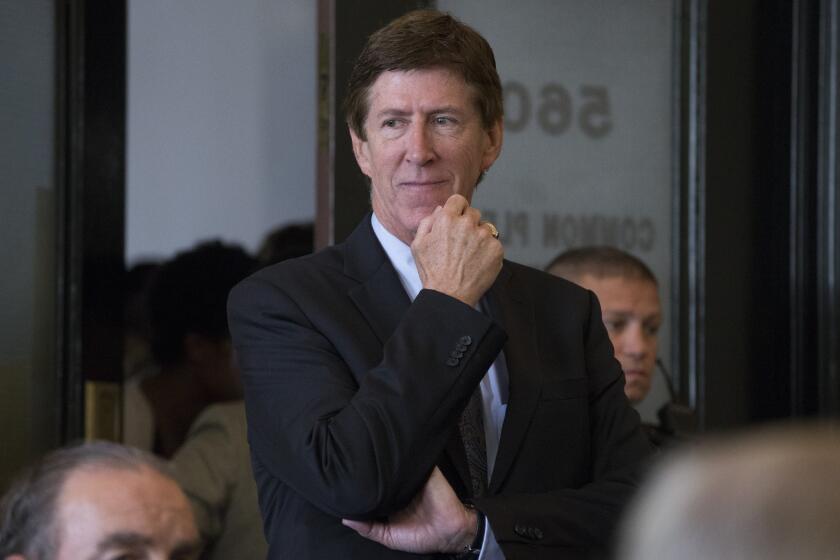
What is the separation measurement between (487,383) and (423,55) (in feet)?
1.81

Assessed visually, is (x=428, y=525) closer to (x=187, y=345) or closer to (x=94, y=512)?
(x=94, y=512)

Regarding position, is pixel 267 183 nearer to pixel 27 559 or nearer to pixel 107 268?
pixel 107 268

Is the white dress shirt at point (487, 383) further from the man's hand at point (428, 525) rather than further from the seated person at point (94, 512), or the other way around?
the seated person at point (94, 512)

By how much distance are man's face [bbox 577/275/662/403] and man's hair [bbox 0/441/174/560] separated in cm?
151

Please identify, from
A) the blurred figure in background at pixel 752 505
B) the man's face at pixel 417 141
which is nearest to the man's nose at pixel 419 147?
the man's face at pixel 417 141

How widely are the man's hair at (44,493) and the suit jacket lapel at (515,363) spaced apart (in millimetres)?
536

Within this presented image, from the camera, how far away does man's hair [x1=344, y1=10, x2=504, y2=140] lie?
91.8 inches

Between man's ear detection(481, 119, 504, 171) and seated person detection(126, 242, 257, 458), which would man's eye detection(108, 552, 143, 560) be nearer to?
man's ear detection(481, 119, 504, 171)

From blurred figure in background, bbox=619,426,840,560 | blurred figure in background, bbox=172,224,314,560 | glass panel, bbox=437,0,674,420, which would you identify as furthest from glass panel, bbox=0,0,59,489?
blurred figure in background, bbox=619,426,840,560

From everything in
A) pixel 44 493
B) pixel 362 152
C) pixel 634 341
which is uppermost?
pixel 362 152

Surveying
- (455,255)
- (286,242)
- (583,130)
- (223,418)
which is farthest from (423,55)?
(583,130)

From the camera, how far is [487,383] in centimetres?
231

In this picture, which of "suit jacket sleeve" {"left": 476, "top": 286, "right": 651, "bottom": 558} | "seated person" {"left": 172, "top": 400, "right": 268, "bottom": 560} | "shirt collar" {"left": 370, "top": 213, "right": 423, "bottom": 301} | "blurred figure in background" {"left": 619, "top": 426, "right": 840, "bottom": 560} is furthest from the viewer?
"seated person" {"left": 172, "top": 400, "right": 268, "bottom": 560}

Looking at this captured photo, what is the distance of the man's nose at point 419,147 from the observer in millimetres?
2320
